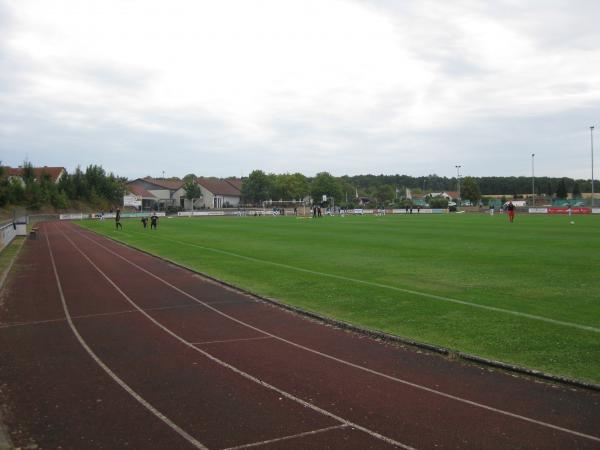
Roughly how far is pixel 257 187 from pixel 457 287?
128 metres

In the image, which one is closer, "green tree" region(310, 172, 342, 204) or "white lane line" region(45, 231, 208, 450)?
"white lane line" region(45, 231, 208, 450)

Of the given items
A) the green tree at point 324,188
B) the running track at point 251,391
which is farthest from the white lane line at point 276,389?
the green tree at point 324,188

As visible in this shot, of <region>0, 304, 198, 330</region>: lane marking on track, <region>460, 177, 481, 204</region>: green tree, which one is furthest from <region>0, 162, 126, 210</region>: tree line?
<region>460, 177, 481, 204</region>: green tree

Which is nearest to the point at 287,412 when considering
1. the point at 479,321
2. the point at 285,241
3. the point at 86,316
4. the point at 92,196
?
the point at 479,321

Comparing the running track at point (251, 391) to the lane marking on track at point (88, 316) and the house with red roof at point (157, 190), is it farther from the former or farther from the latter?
the house with red roof at point (157, 190)

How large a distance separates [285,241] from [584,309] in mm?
21887

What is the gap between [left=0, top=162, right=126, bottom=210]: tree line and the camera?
78438 mm

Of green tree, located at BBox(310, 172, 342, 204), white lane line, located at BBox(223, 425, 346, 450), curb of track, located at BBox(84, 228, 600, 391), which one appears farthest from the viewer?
green tree, located at BBox(310, 172, 342, 204)

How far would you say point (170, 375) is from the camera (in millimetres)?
7879

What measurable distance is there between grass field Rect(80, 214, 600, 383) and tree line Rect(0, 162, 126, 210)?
2377 inches

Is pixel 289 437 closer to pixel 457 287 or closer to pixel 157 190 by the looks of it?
pixel 457 287

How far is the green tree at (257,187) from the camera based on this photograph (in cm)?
14112

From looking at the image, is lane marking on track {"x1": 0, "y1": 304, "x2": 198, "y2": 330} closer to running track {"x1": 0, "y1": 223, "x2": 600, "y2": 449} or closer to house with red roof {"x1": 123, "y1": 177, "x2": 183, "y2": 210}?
running track {"x1": 0, "y1": 223, "x2": 600, "y2": 449}

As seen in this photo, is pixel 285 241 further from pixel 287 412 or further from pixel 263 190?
pixel 263 190
